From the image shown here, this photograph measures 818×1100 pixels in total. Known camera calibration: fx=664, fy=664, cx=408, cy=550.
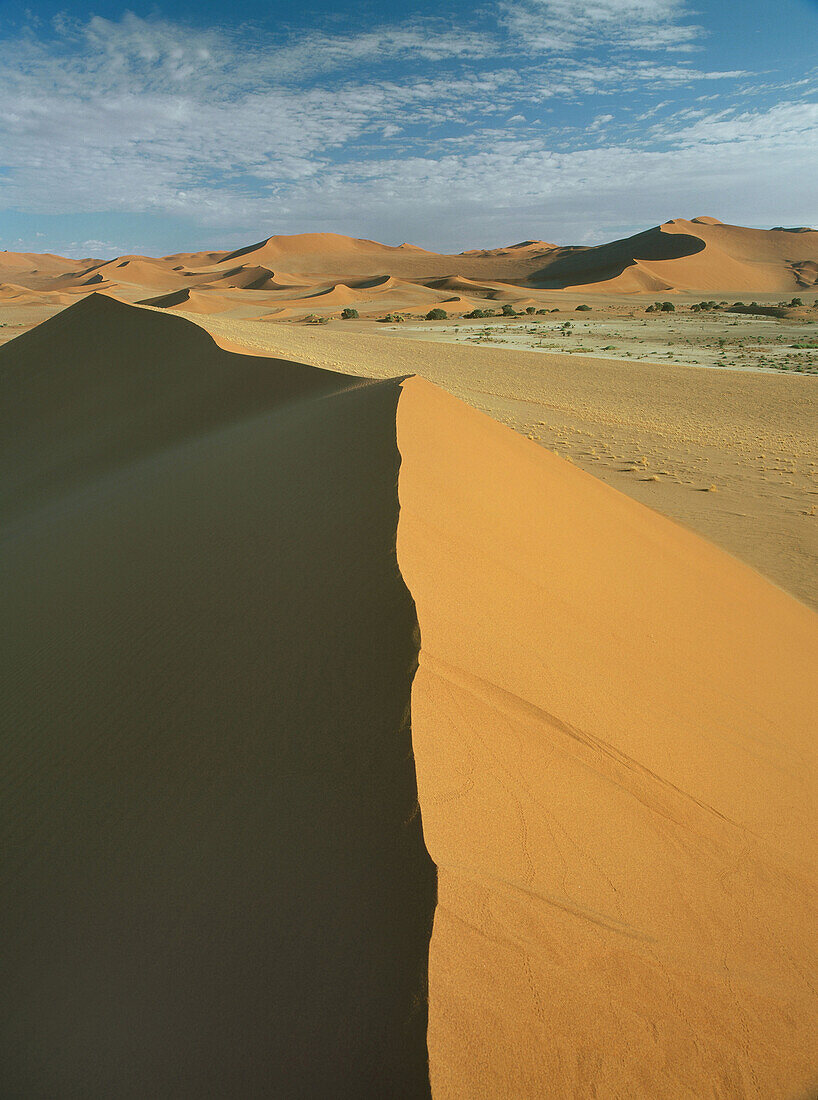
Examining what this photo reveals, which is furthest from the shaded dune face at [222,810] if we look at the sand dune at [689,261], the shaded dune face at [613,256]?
the shaded dune face at [613,256]

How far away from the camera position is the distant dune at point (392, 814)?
6.27ft

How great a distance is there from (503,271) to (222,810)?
295 ft

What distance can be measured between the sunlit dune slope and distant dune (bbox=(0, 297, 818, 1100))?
12mm

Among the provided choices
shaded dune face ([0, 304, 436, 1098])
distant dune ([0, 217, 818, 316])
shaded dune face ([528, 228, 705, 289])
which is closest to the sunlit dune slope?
shaded dune face ([0, 304, 436, 1098])


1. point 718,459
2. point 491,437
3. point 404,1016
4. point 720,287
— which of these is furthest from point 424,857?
point 720,287

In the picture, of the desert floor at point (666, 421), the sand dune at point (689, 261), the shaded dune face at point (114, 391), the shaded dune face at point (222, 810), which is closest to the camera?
the shaded dune face at point (222, 810)

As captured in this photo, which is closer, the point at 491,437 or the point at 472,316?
the point at 491,437

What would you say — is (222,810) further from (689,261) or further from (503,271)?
(503,271)

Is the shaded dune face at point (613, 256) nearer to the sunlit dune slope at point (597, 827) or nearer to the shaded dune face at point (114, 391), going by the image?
the shaded dune face at point (114, 391)

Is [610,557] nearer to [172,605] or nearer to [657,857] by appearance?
[657,857]

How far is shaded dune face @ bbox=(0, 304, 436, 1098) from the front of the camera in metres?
1.91

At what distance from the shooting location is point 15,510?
7891 millimetres

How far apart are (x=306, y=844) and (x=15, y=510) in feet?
23.9

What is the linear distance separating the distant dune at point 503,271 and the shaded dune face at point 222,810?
43833 millimetres
